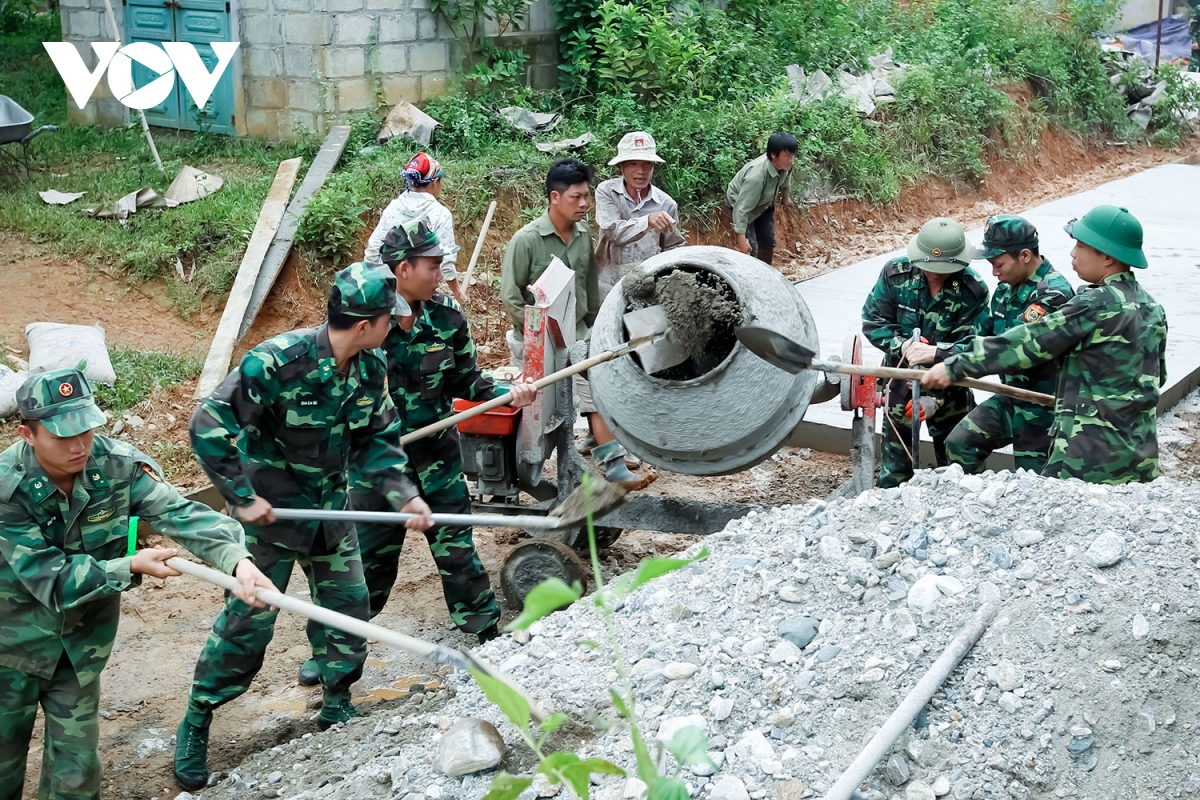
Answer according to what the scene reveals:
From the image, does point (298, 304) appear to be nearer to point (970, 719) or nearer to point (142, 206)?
point (142, 206)

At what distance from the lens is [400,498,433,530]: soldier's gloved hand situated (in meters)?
4.15

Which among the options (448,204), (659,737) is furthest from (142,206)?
(659,737)

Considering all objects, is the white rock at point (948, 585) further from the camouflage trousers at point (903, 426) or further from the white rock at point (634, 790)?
the camouflage trousers at point (903, 426)

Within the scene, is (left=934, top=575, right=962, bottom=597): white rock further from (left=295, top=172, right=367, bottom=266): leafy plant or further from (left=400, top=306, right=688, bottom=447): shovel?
(left=295, top=172, right=367, bottom=266): leafy plant

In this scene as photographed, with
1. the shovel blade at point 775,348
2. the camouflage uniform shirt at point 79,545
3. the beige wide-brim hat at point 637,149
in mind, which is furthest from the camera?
the beige wide-brim hat at point 637,149

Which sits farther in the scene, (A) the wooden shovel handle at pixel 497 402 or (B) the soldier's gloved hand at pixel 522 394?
(B) the soldier's gloved hand at pixel 522 394

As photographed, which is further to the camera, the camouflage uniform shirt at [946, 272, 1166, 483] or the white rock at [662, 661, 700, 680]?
the camouflage uniform shirt at [946, 272, 1166, 483]

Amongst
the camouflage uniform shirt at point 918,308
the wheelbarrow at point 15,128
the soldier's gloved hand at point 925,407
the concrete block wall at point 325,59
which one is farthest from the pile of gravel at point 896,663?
the wheelbarrow at point 15,128

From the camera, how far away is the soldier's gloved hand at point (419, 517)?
4.15m

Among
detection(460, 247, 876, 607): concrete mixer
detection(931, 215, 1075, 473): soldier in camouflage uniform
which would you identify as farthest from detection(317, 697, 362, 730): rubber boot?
detection(931, 215, 1075, 473): soldier in camouflage uniform

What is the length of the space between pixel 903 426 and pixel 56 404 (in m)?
3.86

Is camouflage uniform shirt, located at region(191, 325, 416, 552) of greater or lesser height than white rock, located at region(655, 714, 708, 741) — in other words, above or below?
above

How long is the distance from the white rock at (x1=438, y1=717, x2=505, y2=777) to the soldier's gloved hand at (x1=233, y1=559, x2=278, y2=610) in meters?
0.65

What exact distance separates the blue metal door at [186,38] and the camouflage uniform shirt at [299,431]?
21.7 feet
